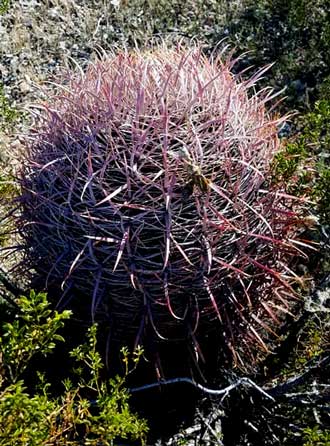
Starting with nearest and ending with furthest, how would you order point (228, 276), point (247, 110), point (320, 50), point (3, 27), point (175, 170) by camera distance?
point (175, 170) < point (228, 276) < point (247, 110) < point (320, 50) < point (3, 27)

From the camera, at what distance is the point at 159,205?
2178 millimetres

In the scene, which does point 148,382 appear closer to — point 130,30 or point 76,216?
point 76,216

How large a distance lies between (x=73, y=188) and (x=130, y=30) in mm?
3270

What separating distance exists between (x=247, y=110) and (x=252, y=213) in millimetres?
410

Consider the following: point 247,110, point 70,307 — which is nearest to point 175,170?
point 247,110

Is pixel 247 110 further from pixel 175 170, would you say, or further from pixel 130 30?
pixel 130 30

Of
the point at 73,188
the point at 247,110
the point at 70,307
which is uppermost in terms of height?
the point at 73,188

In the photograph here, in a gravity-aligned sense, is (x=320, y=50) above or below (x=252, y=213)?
below

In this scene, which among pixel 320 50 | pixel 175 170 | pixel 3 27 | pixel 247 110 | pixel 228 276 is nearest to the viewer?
pixel 175 170

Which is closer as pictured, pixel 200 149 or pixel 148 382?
pixel 200 149

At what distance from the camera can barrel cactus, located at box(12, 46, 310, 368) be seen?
2.19m

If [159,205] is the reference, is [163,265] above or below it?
below

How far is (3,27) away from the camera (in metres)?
5.20

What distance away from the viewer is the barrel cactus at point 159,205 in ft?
7.19
